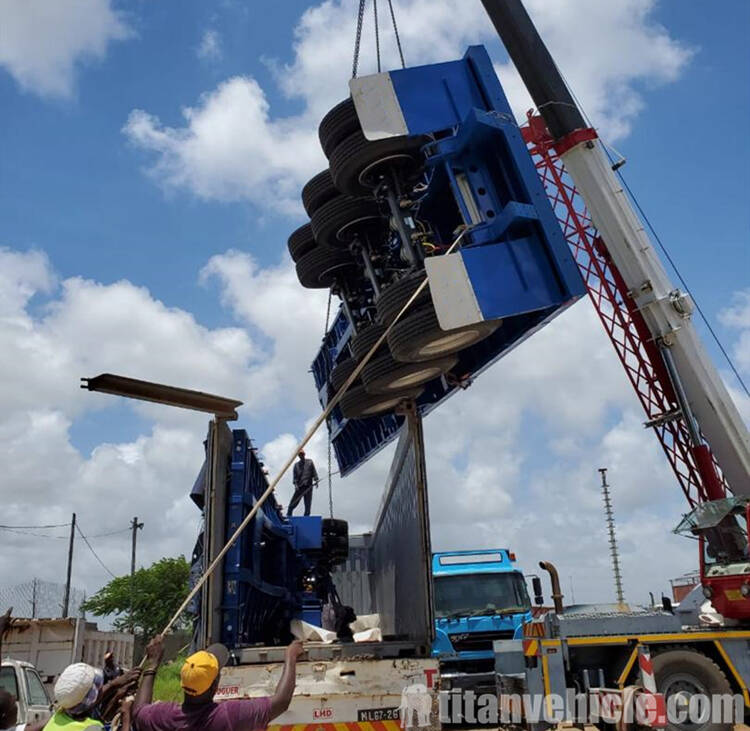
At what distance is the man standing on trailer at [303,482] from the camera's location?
11.3 meters

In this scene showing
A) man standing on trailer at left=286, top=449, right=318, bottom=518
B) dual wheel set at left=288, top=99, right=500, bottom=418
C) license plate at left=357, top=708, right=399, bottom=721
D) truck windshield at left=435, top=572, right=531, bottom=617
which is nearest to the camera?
license plate at left=357, top=708, right=399, bottom=721

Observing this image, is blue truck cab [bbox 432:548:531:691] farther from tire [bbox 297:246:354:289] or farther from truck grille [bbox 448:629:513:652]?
tire [bbox 297:246:354:289]

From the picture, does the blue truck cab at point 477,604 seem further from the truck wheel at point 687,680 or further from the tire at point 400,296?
the tire at point 400,296

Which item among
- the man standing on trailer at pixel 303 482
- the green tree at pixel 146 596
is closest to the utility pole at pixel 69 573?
the green tree at pixel 146 596

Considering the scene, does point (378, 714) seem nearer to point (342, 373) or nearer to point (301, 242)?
point (342, 373)

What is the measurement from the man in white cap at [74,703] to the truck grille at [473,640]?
799 cm

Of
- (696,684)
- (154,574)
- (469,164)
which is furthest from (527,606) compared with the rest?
(154,574)

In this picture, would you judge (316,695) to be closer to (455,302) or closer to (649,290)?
(455,302)

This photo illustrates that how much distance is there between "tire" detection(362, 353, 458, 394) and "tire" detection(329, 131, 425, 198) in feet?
5.57

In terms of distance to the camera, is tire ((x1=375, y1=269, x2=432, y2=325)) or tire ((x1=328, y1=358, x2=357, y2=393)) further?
tire ((x1=328, y1=358, x2=357, y2=393))

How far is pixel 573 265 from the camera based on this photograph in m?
5.99

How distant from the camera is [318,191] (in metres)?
7.85

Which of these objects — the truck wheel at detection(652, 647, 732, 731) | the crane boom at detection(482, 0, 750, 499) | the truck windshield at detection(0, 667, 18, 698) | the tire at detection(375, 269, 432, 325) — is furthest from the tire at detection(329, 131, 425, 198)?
the truck windshield at detection(0, 667, 18, 698)

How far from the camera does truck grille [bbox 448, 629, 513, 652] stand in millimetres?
10211
